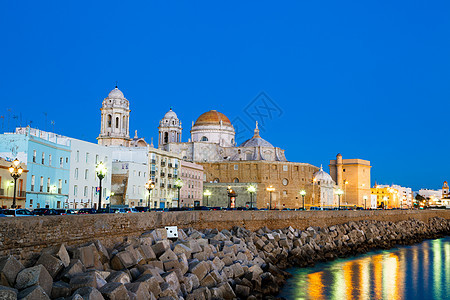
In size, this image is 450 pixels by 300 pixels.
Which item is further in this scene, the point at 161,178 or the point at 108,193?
the point at 161,178

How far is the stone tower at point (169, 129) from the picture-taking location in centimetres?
8625

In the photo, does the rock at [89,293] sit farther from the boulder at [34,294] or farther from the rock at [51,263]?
the rock at [51,263]

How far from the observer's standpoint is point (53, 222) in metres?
15.2

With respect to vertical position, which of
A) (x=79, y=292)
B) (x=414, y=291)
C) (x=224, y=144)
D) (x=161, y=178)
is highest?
(x=224, y=144)

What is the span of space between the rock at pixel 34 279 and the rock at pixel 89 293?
0.80 m

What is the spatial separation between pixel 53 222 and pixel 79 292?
367cm

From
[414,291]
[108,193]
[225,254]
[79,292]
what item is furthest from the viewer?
[108,193]

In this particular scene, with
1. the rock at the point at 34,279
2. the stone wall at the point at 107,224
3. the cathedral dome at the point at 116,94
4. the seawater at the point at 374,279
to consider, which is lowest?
the seawater at the point at 374,279

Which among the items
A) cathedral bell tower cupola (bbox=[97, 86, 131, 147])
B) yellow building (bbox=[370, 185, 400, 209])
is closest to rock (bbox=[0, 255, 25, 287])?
cathedral bell tower cupola (bbox=[97, 86, 131, 147])

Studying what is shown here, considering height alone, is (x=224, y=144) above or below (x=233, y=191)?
above

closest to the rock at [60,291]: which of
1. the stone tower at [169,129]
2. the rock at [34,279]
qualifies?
the rock at [34,279]

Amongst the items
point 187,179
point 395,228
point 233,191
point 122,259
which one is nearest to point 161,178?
point 187,179

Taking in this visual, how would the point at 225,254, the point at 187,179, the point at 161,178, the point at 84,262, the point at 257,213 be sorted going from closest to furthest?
the point at 84,262 < the point at 225,254 < the point at 257,213 < the point at 161,178 < the point at 187,179

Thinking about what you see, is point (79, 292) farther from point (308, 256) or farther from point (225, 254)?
point (308, 256)
